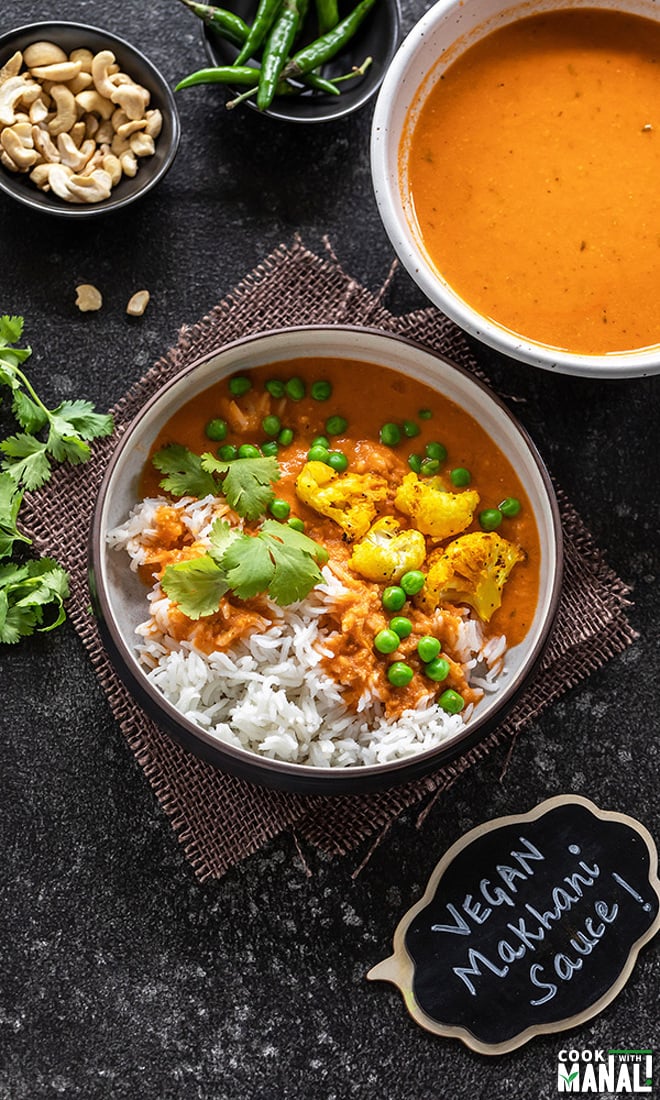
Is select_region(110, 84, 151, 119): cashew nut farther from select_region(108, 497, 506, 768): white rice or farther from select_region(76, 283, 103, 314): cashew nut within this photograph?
→ select_region(108, 497, 506, 768): white rice

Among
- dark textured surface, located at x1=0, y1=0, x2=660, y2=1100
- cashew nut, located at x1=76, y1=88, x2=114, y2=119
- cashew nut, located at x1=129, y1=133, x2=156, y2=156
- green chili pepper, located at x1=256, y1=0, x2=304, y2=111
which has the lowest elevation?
dark textured surface, located at x1=0, y1=0, x2=660, y2=1100

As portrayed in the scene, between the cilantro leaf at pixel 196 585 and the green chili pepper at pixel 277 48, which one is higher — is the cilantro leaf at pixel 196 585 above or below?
below

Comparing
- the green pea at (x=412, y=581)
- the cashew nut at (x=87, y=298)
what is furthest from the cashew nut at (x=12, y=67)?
the green pea at (x=412, y=581)

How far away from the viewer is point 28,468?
3082mm

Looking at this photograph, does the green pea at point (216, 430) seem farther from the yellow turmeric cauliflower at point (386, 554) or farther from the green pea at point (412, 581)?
the green pea at point (412, 581)

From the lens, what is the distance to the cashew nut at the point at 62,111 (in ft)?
10.3

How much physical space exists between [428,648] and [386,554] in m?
0.29

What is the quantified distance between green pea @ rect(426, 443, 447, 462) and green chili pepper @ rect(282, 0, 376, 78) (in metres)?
1.21

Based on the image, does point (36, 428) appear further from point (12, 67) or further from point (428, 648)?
point (428, 648)

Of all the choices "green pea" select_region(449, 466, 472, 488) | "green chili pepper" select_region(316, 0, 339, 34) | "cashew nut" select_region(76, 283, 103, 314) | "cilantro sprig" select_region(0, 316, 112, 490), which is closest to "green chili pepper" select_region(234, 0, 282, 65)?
→ "green chili pepper" select_region(316, 0, 339, 34)

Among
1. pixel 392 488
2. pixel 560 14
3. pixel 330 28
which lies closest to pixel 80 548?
pixel 392 488

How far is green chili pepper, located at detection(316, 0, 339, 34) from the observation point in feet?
10.4

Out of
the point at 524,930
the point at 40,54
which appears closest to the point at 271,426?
the point at 40,54

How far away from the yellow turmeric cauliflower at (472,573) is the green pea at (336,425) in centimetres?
47
